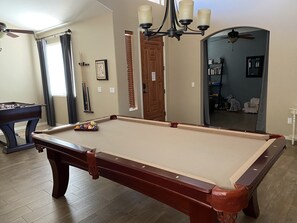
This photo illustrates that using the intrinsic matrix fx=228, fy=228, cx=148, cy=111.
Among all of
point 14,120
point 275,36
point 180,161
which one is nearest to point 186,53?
point 275,36

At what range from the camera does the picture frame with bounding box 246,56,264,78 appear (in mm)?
7918

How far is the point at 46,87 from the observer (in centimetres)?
634

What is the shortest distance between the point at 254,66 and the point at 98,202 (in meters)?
7.47

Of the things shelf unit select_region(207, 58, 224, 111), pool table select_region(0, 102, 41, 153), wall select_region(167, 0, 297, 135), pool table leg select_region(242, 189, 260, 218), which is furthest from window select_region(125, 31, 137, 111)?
shelf unit select_region(207, 58, 224, 111)

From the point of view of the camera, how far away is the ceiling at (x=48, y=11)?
4484mm

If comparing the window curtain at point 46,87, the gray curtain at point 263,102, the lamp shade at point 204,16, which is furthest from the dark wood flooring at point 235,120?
the window curtain at point 46,87

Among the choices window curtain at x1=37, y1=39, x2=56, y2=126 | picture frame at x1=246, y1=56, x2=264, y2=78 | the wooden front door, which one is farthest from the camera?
picture frame at x1=246, y1=56, x2=264, y2=78

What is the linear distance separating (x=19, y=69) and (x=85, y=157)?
5.55 m

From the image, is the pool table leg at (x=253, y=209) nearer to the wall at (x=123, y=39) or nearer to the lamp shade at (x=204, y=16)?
the lamp shade at (x=204, y=16)

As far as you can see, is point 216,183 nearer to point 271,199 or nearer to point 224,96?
point 271,199

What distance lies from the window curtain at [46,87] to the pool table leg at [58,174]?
4.20 meters

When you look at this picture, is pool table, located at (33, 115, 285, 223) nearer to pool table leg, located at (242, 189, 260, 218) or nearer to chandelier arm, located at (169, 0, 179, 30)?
pool table leg, located at (242, 189, 260, 218)

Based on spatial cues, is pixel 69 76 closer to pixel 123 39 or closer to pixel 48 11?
pixel 48 11

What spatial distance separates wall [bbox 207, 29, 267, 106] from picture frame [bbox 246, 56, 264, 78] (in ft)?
0.39
